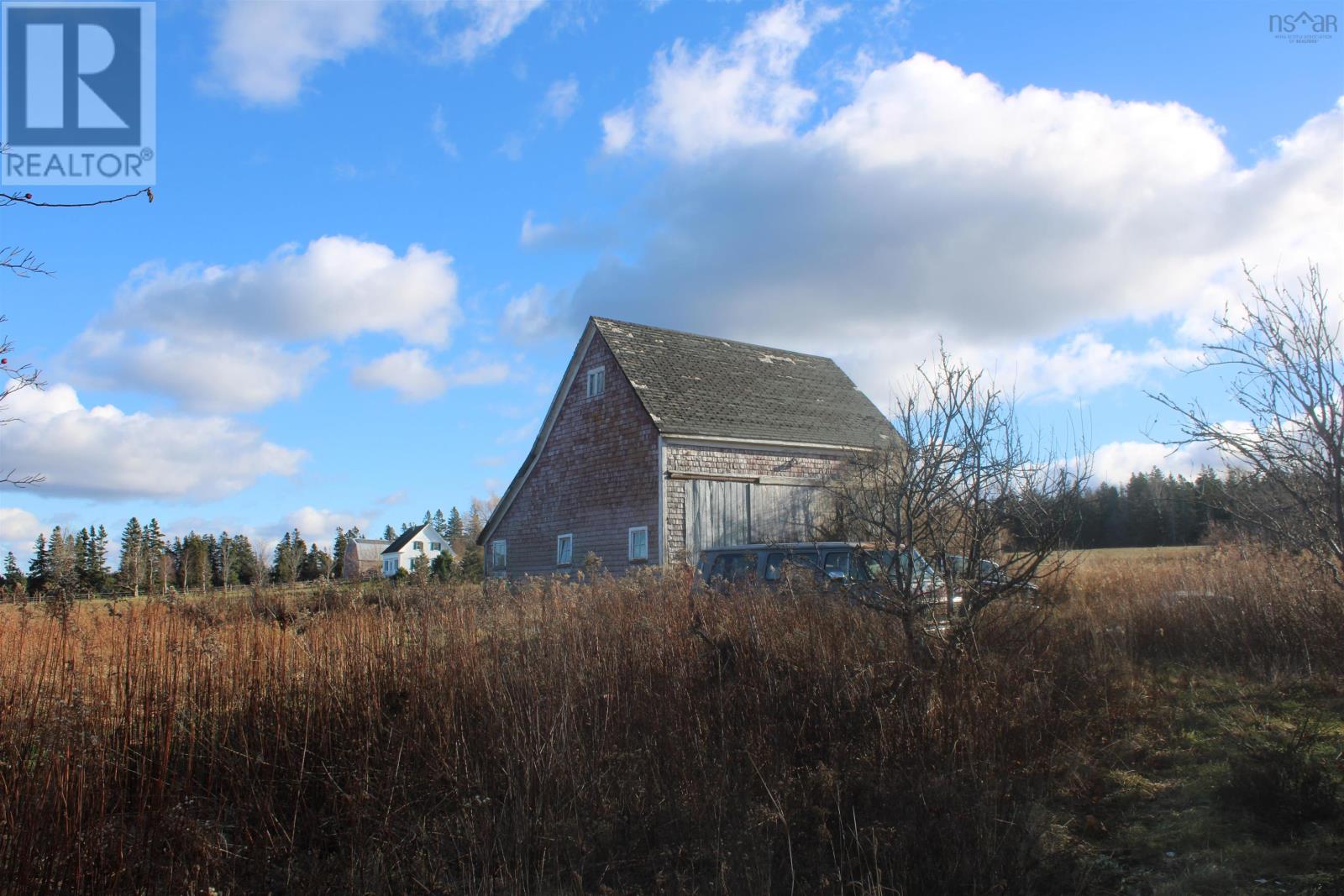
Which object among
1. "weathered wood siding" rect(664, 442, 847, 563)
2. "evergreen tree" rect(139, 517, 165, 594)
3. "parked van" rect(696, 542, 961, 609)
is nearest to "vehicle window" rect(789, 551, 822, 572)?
"parked van" rect(696, 542, 961, 609)

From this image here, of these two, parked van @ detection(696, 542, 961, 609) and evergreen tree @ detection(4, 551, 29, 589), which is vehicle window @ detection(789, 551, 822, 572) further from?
evergreen tree @ detection(4, 551, 29, 589)

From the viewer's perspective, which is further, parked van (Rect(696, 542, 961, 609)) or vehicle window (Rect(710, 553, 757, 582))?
vehicle window (Rect(710, 553, 757, 582))

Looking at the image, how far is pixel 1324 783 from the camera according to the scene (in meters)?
5.49

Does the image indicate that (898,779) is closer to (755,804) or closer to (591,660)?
(755,804)

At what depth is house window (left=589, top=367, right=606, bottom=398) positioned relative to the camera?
2169cm

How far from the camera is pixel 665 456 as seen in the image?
19406mm

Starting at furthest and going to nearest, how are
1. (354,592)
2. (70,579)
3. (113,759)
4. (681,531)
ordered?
(681,531) → (354,592) → (70,579) → (113,759)

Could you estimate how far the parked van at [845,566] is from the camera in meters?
7.58

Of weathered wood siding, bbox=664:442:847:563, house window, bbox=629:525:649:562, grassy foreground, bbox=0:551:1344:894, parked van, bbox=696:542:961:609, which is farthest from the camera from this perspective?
house window, bbox=629:525:649:562

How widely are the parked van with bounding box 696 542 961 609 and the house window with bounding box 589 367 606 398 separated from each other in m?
10.3

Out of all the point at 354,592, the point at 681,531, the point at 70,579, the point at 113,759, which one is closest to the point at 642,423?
the point at 681,531

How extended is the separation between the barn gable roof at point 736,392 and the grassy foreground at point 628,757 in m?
12.4

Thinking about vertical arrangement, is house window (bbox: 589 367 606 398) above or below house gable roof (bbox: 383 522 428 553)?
above

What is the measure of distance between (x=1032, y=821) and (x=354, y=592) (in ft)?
20.0
